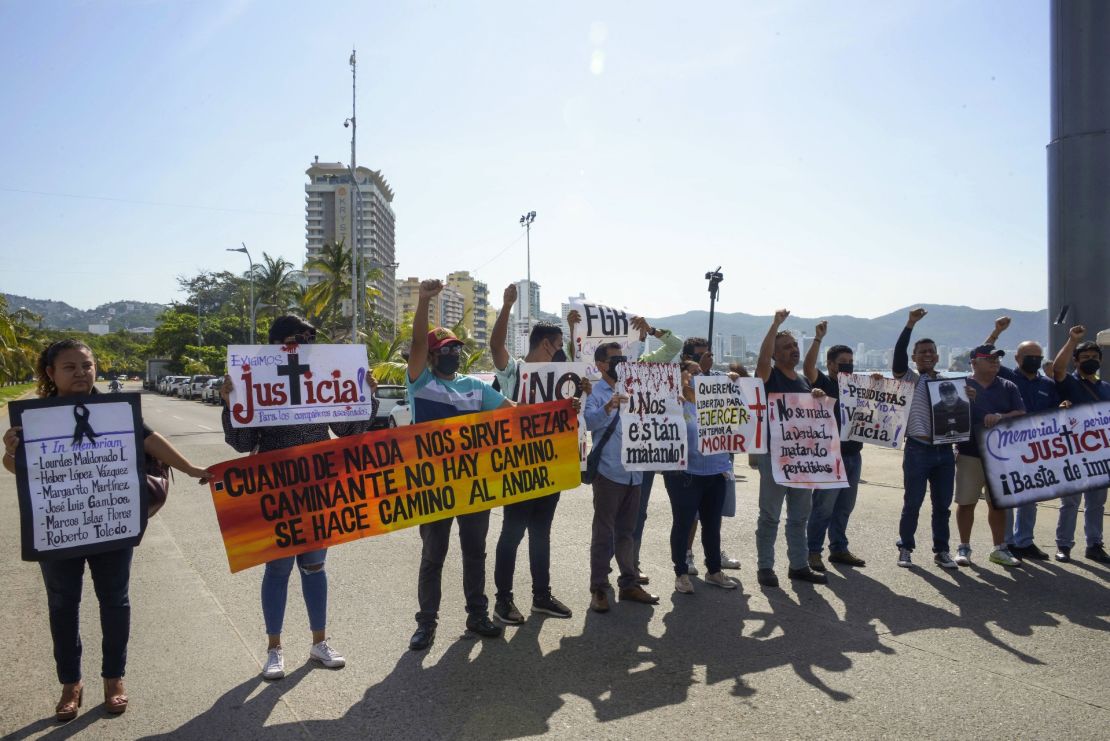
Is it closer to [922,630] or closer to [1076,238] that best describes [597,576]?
[922,630]

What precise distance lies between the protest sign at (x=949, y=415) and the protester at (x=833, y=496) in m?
0.71

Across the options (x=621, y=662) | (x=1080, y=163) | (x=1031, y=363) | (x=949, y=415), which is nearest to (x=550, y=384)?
(x=621, y=662)

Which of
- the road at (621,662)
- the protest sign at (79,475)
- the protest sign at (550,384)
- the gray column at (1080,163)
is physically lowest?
the road at (621,662)

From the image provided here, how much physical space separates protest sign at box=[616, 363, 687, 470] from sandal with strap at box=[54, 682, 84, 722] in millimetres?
3794

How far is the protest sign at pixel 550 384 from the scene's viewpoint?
679 centimetres

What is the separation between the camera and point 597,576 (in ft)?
20.0

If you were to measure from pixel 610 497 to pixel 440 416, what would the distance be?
5.02 feet

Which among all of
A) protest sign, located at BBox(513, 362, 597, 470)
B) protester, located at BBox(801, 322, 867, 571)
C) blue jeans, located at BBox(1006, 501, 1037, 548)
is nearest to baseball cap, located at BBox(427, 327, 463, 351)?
protest sign, located at BBox(513, 362, 597, 470)

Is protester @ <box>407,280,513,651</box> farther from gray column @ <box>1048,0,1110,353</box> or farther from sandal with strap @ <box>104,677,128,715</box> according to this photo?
gray column @ <box>1048,0,1110,353</box>

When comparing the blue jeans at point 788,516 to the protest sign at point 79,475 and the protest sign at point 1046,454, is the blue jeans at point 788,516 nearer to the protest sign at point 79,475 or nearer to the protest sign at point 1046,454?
the protest sign at point 1046,454

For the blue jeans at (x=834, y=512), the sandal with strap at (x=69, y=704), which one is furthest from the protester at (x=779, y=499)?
the sandal with strap at (x=69, y=704)

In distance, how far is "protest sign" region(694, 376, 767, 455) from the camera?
682cm

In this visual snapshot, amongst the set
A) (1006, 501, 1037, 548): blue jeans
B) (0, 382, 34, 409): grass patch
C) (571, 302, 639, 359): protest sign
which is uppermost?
(571, 302, 639, 359): protest sign

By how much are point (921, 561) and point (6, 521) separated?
10483 millimetres
